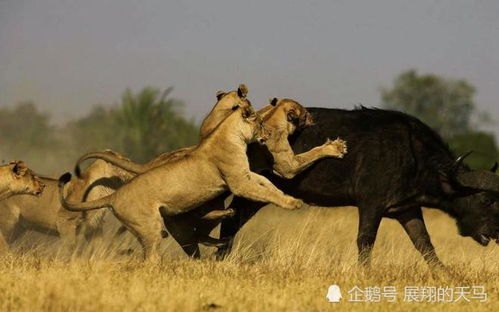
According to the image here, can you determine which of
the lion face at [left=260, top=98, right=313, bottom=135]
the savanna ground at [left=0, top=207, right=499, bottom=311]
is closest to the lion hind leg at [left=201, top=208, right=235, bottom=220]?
the savanna ground at [left=0, top=207, right=499, bottom=311]

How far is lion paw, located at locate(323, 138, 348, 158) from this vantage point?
1011 cm

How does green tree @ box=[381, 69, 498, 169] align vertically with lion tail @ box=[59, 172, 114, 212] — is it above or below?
above

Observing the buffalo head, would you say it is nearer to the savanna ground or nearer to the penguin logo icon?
the savanna ground

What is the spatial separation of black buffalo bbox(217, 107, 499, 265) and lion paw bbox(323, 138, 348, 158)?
0.16 m

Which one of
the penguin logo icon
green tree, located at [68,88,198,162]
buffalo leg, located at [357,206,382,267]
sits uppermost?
green tree, located at [68,88,198,162]

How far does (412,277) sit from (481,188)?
1.73m

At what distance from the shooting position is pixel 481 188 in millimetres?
10391

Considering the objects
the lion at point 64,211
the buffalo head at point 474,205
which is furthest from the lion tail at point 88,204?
the buffalo head at point 474,205

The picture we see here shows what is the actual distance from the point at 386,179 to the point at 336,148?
0.62 meters

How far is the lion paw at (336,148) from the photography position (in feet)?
33.2

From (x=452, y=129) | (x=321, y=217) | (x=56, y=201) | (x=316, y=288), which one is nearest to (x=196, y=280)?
(x=316, y=288)

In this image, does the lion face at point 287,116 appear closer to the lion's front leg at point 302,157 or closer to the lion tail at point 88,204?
the lion's front leg at point 302,157

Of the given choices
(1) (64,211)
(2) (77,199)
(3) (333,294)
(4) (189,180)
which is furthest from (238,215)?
(1) (64,211)

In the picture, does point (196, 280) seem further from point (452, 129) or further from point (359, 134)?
point (452, 129)
